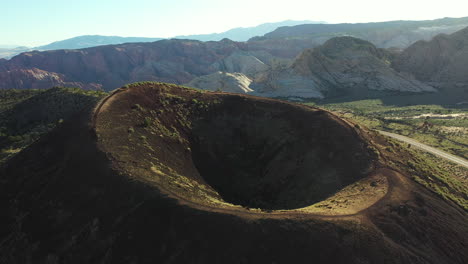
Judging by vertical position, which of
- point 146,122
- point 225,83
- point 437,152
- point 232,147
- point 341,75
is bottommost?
point 437,152

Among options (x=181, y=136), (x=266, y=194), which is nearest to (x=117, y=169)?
(x=181, y=136)

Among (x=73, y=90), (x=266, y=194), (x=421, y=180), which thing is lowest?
(x=266, y=194)

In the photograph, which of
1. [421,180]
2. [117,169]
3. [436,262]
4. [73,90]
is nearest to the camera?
[436,262]

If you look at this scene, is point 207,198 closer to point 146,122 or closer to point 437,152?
point 146,122

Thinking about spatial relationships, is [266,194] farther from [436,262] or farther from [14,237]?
[14,237]

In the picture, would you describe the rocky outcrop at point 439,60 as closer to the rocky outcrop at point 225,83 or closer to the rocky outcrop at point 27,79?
the rocky outcrop at point 225,83

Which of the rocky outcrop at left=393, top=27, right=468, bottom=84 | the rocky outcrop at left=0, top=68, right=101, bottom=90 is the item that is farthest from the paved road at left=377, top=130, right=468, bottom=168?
the rocky outcrop at left=0, top=68, right=101, bottom=90

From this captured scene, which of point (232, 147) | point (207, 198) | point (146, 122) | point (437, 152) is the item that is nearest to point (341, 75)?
point (437, 152)
